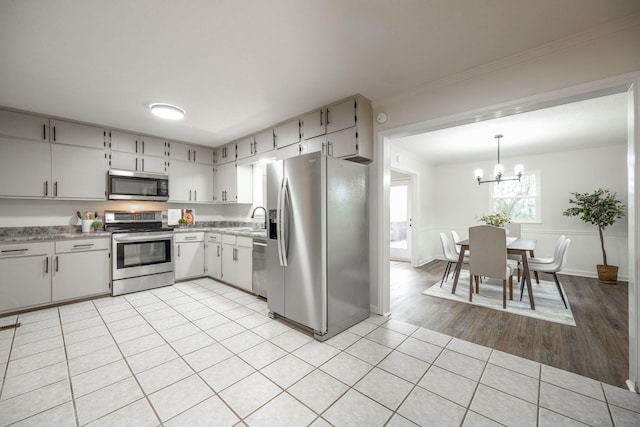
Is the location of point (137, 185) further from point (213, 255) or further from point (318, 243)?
point (318, 243)

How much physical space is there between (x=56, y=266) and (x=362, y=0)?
4.50m

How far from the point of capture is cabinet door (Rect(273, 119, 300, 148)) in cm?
354

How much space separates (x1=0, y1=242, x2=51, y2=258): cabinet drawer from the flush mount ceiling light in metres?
2.17

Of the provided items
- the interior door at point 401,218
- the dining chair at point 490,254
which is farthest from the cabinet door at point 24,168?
the interior door at point 401,218

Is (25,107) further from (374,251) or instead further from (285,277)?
(374,251)

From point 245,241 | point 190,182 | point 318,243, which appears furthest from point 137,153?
point 318,243

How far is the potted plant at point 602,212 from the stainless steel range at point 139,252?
→ 24.4 ft

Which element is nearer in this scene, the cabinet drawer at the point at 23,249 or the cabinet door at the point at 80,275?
the cabinet drawer at the point at 23,249

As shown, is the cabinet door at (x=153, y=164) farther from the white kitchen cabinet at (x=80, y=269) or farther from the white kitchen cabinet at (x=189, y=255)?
the white kitchen cabinet at (x=80, y=269)

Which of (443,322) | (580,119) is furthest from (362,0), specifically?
(580,119)

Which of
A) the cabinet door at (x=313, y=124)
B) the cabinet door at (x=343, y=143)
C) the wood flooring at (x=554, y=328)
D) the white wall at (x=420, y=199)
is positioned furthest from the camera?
the white wall at (x=420, y=199)

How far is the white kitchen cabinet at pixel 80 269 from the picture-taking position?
3.31 metres

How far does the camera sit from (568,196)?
207 inches

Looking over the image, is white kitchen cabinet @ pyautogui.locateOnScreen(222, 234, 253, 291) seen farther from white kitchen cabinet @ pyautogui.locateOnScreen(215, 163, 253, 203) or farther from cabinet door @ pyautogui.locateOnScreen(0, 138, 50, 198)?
cabinet door @ pyautogui.locateOnScreen(0, 138, 50, 198)
